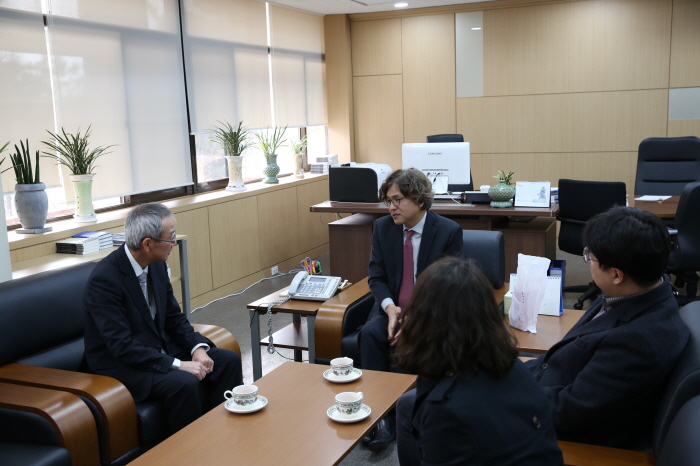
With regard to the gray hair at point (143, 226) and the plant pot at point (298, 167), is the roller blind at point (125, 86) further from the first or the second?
the gray hair at point (143, 226)

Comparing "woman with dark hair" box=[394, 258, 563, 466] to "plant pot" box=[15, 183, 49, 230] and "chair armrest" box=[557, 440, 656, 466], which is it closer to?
"chair armrest" box=[557, 440, 656, 466]

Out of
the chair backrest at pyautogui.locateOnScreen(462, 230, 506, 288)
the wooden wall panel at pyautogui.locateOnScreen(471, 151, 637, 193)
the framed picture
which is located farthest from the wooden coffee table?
the wooden wall panel at pyautogui.locateOnScreen(471, 151, 637, 193)

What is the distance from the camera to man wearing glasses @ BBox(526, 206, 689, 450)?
73.7 inches

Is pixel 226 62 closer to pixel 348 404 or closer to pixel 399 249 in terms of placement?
pixel 399 249

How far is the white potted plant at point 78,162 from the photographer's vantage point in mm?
4480

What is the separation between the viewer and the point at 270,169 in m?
6.76

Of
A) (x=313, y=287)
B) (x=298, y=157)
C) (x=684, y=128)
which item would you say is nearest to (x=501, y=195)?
(x=313, y=287)

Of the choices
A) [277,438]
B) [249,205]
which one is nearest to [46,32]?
[249,205]

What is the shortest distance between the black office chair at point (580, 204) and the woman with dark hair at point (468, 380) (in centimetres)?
348

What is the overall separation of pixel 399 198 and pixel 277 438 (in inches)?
Answer: 62.6

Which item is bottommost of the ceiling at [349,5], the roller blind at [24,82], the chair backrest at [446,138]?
the chair backrest at [446,138]

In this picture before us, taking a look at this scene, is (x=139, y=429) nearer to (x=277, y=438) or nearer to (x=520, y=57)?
(x=277, y=438)

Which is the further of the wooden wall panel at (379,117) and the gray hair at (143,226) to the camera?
the wooden wall panel at (379,117)

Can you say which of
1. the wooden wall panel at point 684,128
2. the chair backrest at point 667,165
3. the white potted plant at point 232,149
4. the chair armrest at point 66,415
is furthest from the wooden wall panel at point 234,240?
the wooden wall panel at point 684,128
